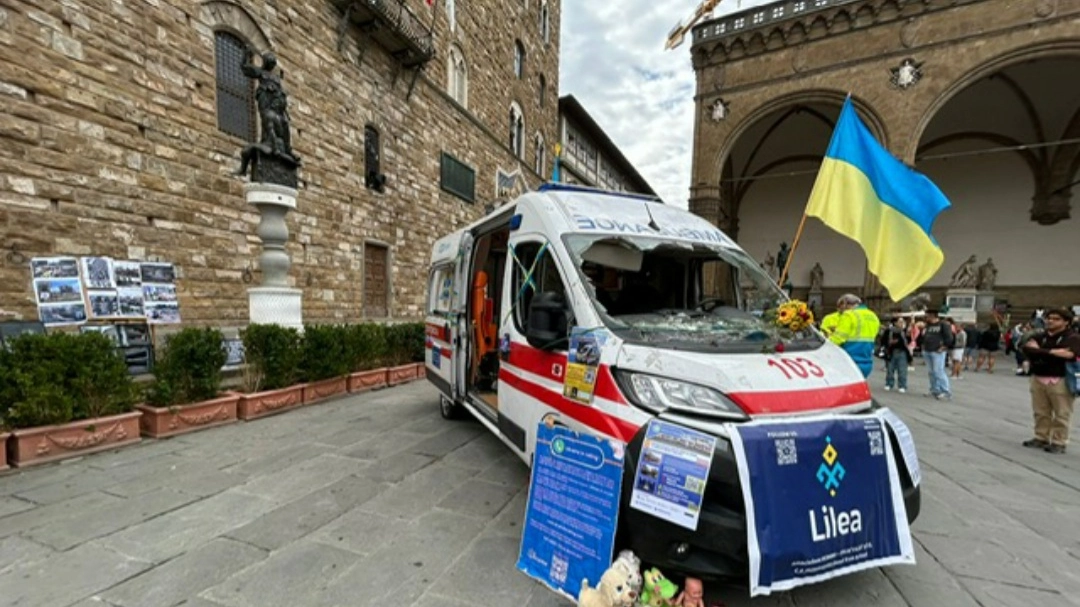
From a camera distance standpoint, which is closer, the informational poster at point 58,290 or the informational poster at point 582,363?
the informational poster at point 582,363

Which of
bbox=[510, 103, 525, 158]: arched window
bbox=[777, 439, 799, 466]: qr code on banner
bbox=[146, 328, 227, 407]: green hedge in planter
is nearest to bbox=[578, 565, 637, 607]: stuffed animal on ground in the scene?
bbox=[777, 439, 799, 466]: qr code on banner

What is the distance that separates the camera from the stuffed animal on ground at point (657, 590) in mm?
2000

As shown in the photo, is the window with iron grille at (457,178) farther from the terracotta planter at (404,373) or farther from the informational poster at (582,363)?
the informational poster at (582,363)

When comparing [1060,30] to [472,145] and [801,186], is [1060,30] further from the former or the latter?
[472,145]

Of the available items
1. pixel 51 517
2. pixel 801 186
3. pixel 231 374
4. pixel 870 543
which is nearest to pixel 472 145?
pixel 231 374

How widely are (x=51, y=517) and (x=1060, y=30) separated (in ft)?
88.3

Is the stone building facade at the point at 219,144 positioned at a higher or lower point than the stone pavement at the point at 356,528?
higher

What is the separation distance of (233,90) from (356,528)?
9312mm

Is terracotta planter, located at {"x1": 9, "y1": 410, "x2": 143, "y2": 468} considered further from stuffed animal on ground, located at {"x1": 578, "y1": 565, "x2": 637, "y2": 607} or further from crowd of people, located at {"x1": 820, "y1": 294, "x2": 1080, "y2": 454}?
crowd of people, located at {"x1": 820, "y1": 294, "x2": 1080, "y2": 454}

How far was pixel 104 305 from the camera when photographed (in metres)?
5.82

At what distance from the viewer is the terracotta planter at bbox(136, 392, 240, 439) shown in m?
4.64

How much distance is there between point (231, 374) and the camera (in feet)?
20.4

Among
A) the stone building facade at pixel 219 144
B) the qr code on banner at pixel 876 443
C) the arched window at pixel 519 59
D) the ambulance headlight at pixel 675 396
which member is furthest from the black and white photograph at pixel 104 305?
the arched window at pixel 519 59

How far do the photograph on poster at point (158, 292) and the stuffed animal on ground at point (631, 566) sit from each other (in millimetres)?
7476
